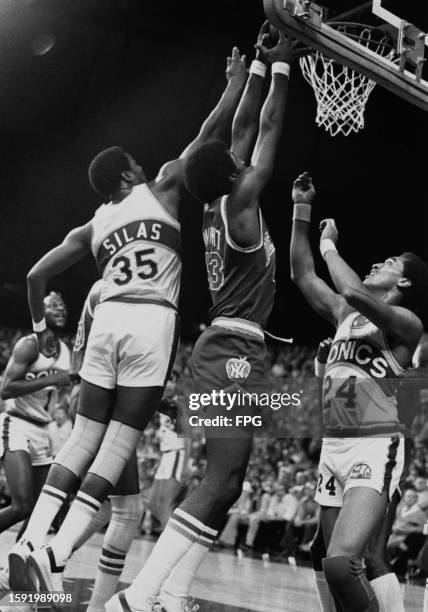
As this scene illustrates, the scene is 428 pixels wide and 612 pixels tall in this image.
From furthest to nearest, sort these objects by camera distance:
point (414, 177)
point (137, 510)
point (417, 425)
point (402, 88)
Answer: point (417, 425)
point (414, 177)
point (402, 88)
point (137, 510)

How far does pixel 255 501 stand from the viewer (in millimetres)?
12000

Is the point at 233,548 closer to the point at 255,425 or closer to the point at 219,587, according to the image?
the point at 219,587

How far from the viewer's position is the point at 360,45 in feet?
16.7

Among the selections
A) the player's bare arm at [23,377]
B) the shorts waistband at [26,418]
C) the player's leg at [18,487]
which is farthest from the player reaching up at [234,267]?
the shorts waistband at [26,418]

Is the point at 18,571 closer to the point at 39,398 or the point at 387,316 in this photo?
the point at 387,316

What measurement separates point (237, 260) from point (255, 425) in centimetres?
80

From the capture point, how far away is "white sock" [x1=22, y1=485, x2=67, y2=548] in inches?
144

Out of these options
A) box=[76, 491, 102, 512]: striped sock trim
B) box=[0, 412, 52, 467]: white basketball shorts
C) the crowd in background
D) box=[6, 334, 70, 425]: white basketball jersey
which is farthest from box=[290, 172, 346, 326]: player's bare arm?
the crowd in background

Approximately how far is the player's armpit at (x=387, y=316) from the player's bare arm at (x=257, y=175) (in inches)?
22.7

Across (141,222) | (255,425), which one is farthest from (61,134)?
(255,425)

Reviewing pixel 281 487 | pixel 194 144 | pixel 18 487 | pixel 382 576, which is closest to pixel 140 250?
pixel 194 144

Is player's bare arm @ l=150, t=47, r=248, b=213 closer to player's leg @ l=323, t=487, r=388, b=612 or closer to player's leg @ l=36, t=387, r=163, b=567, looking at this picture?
player's leg @ l=36, t=387, r=163, b=567

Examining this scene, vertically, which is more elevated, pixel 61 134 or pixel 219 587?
pixel 61 134

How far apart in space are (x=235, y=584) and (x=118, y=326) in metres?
3.99
